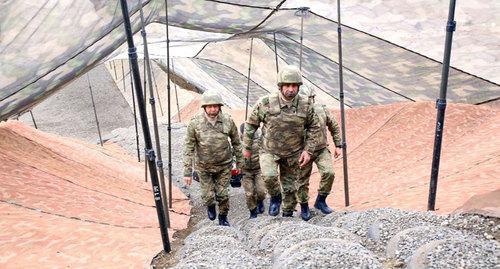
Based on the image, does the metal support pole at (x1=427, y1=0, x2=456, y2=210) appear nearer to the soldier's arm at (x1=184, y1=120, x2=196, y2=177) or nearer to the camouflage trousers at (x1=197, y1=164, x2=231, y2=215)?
the camouflage trousers at (x1=197, y1=164, x2=231, y2=215)

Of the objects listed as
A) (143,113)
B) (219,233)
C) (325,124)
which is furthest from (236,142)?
(143,113)

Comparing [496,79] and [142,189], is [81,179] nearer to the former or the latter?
[142,189]

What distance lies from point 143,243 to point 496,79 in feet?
22.7

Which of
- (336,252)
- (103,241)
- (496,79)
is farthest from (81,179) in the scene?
(496,79)

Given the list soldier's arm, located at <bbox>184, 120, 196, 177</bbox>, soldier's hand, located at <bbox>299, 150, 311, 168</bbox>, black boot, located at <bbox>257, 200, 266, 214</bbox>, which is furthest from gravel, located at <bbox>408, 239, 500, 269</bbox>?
black boot, located at <bbox>257, 200, 266, 214</bbox>

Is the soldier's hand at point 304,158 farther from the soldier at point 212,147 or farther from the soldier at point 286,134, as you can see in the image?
the soldier at point 212,147

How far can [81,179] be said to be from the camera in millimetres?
8914

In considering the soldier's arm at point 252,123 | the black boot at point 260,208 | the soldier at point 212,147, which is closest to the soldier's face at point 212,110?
the soldier at point 212,147

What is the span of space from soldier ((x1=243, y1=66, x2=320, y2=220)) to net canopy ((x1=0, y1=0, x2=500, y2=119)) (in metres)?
2.58

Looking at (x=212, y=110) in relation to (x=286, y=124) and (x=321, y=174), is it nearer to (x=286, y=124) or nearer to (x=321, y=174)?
(x=286, y=124)

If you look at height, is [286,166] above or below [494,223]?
below

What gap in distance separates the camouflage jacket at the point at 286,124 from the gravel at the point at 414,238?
228cm

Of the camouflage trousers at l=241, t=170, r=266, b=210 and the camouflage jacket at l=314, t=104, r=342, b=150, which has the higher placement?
the camouflage jacket at l=314, t=104, r=342, b=150

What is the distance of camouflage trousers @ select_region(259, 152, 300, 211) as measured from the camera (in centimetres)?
614
